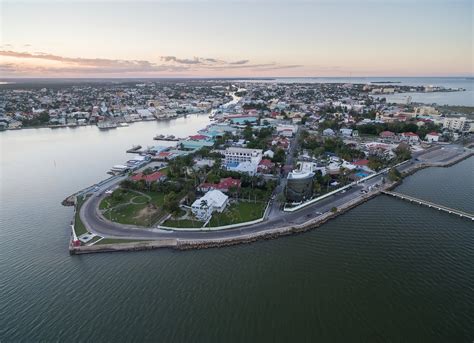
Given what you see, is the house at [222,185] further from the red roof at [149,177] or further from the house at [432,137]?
the house at [432,137]

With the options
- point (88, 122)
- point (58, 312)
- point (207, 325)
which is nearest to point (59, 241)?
point (58, 312)

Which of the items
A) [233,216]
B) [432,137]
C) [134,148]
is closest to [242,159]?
[233,216]

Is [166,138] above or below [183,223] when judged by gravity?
above

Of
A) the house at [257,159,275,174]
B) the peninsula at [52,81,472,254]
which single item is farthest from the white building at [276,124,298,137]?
the house at [257,159,275,174]

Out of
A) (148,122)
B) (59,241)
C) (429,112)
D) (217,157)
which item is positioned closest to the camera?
(59,241)

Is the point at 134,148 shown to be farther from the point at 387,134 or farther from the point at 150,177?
the point at 387,134

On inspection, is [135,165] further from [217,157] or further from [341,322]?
[341,322]
